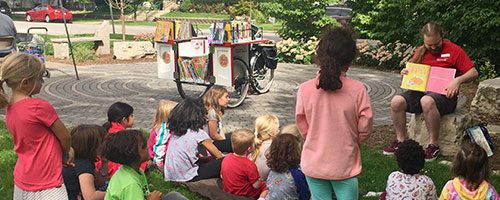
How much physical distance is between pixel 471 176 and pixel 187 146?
2.34 meters

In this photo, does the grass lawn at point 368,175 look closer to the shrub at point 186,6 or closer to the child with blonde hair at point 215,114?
the child with blonde hair at point 215,114

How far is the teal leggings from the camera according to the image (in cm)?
342

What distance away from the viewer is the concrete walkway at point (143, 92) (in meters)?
8.55

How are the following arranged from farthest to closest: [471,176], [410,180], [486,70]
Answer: [486,70] < [410,180] < [471,176]

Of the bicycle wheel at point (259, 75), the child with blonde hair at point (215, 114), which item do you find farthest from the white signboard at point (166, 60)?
the child with blonde hair at point (215, 114)

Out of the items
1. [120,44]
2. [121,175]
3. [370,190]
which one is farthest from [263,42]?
[120,44]

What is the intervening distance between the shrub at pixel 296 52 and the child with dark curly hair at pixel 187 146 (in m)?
9.97

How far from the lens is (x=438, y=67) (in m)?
6.13

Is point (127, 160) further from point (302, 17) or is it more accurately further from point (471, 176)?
point (302, 17)

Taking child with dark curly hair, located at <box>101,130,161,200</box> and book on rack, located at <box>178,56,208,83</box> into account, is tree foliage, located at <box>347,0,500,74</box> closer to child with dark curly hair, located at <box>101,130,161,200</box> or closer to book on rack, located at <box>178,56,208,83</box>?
book on rack, located at <box>178,56,208,83</box>

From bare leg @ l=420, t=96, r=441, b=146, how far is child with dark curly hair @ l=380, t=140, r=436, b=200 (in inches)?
74.6

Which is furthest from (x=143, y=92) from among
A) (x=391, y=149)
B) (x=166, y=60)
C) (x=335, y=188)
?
(x=335, y=188)

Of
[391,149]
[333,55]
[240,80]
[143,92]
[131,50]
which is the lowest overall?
[131,50]

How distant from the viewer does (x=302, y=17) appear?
17.1m
